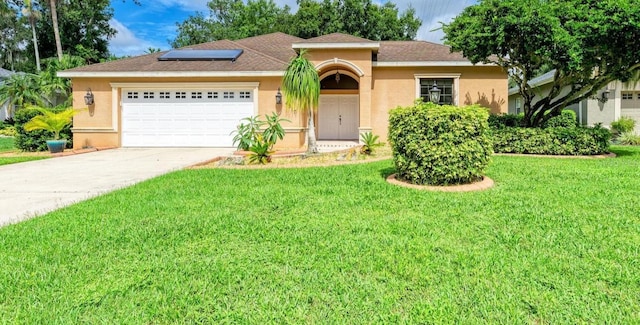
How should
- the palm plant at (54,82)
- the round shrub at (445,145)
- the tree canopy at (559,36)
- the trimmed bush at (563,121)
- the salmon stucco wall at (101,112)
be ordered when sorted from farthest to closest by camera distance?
the palm plant at (54,82), the trimmed bush at (563,121), the salmon stucco wall at (101,112), the tree canopy at (559,36), the round shrub at (445,145)

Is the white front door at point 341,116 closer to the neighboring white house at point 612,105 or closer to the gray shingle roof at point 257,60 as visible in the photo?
the gray shingle roof at point 257,60

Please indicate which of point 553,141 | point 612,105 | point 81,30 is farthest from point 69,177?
point 81,30

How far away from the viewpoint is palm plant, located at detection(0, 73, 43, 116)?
67.4ft

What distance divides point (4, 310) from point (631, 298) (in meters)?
4.35

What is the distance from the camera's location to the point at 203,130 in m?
13.7

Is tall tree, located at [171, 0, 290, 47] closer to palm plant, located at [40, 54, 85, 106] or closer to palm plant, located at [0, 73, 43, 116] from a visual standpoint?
palm plant, located at [40, 54, 85, 106]

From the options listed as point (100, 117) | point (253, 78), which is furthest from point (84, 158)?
point (253, 78)

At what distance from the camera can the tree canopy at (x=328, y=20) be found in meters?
28.0

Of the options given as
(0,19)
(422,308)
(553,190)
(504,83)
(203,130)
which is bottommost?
(422,308)

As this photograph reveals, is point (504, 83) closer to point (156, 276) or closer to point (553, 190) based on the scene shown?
point (553, 190)

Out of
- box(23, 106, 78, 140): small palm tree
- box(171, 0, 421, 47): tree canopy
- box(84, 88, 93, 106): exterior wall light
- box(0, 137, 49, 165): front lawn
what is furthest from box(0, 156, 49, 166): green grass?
box(171, 0, 421, 47): tree canopy

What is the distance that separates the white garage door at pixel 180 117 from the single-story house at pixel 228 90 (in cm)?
4

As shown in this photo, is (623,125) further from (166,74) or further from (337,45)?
(166,74)

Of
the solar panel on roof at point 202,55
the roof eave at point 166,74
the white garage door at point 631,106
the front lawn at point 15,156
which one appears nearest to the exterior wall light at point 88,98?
the roof eave at point 166,74
